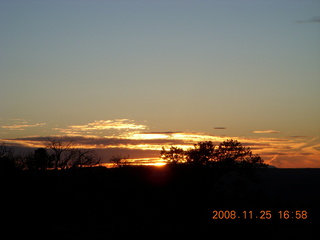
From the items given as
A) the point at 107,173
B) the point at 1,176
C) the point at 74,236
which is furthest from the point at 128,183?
the point at 74,236

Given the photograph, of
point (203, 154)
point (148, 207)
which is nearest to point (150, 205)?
point (148, 207)

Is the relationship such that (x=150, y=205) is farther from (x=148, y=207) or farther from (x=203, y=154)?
(x=203, y=154)

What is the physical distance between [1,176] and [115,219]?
1535cm

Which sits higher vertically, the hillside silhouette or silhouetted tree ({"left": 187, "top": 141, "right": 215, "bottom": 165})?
silhouetted tree ({"left": 187, "top": 141, "right": 215, "bottom": 165})

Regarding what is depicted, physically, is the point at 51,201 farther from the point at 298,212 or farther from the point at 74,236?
the point at 298,212

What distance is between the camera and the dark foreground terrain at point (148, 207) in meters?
35.1

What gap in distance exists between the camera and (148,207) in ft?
141

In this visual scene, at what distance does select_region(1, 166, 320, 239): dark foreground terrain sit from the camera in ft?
115
